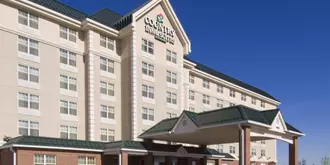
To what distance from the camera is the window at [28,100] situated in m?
32.3

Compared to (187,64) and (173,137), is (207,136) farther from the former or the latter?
(187,64)

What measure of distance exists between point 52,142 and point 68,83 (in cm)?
857

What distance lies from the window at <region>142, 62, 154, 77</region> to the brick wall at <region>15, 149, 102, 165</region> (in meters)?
12.2

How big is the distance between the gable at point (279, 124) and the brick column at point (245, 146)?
3.31 metres

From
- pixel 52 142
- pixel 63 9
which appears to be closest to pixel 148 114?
pixel 52 142

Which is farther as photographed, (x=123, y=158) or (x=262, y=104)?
(x=262, y=104)

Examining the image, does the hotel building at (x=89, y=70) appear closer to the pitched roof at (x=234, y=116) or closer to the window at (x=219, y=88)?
the pitched roof at (x=234, y=116)

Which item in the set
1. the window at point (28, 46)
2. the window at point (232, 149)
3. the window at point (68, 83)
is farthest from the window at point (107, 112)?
the window at point (232, 149)

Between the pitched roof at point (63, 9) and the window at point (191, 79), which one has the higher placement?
the pitched roof at point (63, 9)

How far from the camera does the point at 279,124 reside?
30266 mm

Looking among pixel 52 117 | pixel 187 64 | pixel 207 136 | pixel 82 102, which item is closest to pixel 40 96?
pixel 52 117

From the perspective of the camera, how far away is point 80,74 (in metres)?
37.8

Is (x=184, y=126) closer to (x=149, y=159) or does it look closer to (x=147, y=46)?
(x=149, y=159)

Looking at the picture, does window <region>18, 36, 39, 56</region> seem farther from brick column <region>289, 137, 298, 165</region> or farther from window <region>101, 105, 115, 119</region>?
brick column <region>289, 137, 298, 165</region>
